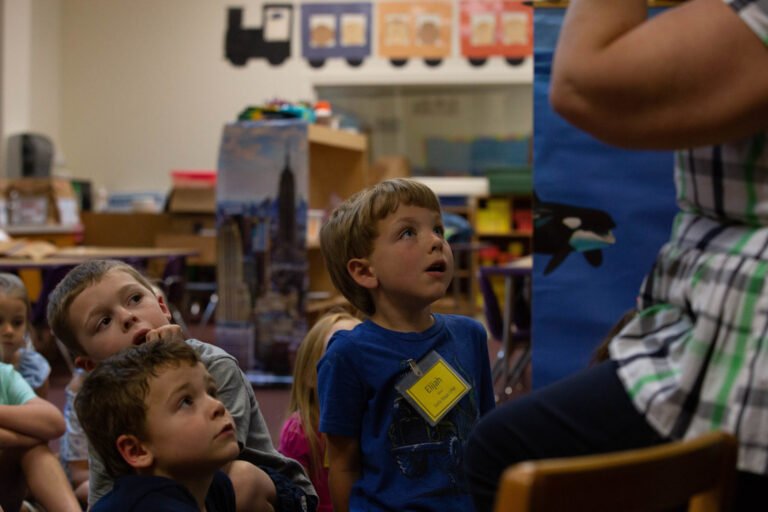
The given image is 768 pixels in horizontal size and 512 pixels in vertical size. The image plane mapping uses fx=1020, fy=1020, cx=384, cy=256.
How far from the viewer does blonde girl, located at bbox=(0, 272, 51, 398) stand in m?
2.94

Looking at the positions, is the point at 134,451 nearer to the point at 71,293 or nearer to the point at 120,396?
the point at 120,396

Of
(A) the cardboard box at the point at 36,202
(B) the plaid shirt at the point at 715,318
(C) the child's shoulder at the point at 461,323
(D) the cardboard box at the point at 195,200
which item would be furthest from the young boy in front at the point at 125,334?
(D) the cardboard box at the point at 195,200

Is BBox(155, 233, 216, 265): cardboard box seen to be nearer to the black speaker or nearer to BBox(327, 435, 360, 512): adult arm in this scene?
the black speaker

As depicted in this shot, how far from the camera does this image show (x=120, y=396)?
4.86 feet

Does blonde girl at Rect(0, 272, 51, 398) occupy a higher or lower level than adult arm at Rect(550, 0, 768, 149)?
lower

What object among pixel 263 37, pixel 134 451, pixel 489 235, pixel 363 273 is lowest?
pixel 489 235

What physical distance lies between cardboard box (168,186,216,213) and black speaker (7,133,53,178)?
1.25 m

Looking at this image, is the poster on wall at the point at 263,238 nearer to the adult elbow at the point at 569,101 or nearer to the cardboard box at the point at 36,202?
the cardboard box at the point at 36,202

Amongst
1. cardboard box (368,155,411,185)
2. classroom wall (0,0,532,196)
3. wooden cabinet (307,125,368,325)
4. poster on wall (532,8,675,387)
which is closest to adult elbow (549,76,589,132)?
poster on wall (532,8,675,387)

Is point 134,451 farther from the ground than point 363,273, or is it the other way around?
point 363,273

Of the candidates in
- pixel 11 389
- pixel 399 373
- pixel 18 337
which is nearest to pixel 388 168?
pixel 18 337

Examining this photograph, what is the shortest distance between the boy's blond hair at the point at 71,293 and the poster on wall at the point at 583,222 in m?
1.26

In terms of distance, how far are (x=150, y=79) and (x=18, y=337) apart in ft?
28.2

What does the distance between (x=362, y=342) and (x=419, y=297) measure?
13 cm
